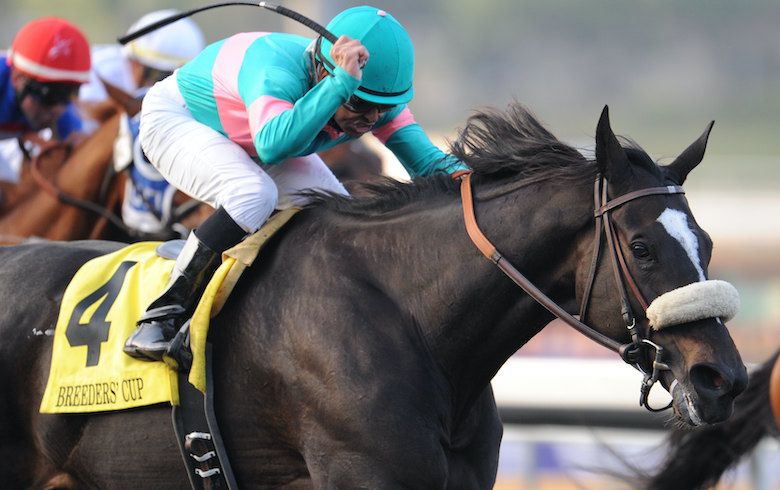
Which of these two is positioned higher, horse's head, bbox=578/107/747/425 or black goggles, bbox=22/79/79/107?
horse's head, bbox=578/107/747/425

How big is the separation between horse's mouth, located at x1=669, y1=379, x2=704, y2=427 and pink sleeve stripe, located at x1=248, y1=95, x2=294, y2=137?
1262 millimetres

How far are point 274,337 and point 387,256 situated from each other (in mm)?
390

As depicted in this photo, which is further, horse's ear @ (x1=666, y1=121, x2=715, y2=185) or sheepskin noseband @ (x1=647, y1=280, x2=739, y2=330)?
horse's ear @ (x1=666, y1=121, x2=715, y2=185)

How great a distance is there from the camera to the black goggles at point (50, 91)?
5488 millimetres

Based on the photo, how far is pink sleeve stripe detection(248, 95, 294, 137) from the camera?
2.83 meters

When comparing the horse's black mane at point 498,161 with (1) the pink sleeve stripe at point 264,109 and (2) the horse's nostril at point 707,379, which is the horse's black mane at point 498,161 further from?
(2) the horse's nostril at point 707,379

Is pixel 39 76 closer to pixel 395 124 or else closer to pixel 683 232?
pixel 395 124

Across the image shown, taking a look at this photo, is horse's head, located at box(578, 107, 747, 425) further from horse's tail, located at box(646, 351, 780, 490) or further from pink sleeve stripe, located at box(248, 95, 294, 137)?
horse's tail, located at box(646, 351, 780, 490)

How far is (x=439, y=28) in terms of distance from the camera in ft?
80.7

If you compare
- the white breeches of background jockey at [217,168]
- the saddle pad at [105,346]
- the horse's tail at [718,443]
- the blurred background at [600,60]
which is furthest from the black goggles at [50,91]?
the blurred background at [600,60]

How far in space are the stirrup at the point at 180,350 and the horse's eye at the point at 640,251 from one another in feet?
4.15

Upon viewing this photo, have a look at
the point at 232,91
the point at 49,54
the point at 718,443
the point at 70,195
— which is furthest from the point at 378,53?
the point at 70,195

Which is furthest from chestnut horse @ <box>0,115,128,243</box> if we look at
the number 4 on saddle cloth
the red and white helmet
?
the number 4 on saddle cloth

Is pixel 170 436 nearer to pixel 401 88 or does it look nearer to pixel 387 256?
pixel 387 256
